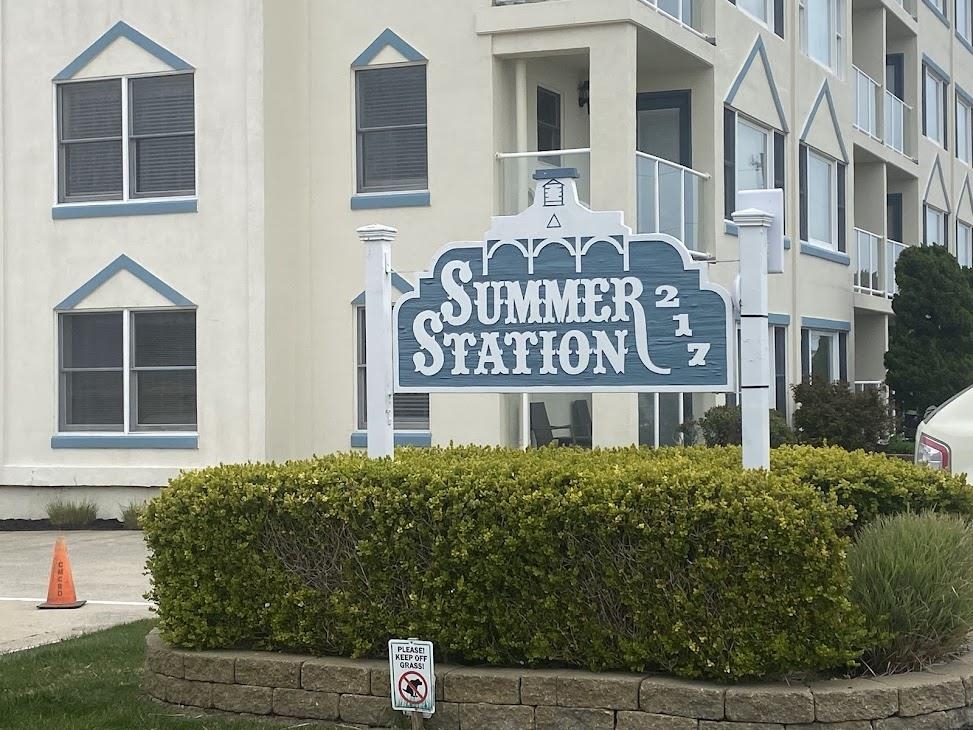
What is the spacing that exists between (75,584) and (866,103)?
19684 millimetres

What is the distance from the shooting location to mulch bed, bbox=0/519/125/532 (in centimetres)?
1869

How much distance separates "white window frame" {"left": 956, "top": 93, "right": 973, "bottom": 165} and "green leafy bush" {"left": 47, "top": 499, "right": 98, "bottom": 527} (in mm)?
24822

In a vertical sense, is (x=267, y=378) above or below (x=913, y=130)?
below

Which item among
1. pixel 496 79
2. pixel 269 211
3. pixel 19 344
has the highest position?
pixel 496 79

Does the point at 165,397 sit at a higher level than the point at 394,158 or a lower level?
lower

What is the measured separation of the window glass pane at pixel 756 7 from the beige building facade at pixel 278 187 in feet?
4.75

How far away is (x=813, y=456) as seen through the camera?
8609 millimetres

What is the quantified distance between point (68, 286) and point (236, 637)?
477 inches

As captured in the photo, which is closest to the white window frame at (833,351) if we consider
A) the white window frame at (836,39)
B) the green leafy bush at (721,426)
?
the white window frame at (836,39)

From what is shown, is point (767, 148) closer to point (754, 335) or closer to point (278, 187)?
point (278, 187)

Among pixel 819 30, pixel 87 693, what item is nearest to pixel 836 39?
pixel 819 30

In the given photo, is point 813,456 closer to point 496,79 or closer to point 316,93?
point 496,79

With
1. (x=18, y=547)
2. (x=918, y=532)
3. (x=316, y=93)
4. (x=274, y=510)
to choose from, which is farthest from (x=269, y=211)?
(x=918, y=532)

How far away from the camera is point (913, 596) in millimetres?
7227
